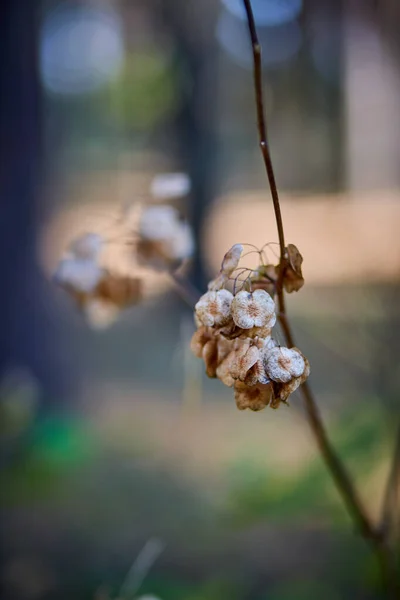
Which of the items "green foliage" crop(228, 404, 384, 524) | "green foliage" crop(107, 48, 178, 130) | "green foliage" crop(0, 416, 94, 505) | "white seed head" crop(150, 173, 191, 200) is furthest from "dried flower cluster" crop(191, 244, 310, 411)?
"green foliage" crop(107, 48, 178, 130)

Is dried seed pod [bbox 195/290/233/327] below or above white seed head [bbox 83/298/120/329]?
above

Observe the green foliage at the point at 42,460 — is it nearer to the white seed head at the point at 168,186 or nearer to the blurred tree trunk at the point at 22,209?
the blurred tree trunk at the point at 22,209

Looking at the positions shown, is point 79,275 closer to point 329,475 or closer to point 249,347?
point 249,347

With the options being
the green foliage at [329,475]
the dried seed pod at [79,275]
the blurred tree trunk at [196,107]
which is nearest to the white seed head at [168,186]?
the dried seed pod at [79,275]

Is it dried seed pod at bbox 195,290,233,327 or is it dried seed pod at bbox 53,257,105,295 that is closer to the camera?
dried seed pod at bbox 195,290,233,327

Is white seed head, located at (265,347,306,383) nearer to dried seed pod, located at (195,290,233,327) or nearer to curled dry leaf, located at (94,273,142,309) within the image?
dried seed pod, located at (195,290,233,327)

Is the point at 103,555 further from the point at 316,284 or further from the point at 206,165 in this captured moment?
the point at 206,165

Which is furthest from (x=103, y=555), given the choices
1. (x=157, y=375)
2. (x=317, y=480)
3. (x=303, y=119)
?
(x=303, y=119)
